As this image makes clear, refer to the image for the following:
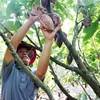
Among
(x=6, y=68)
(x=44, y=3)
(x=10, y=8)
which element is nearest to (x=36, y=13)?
(x=44, y=3)

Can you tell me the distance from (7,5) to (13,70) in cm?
30

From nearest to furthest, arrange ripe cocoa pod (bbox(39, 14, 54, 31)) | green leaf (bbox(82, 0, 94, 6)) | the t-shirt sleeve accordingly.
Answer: ripe cocoa pod (bbox(39, 14, 54, 31)) < green leaf (bbox(82, 0, 94, 6)) < the t-shirt sleeve

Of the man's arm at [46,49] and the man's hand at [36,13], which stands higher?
the man's hand at [36,13]

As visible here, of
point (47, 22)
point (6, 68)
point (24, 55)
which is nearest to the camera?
point (47, 22)

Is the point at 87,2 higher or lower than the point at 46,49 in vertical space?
higher

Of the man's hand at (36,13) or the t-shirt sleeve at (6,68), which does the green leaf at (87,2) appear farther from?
the t-shirt sleeve at (6,68)

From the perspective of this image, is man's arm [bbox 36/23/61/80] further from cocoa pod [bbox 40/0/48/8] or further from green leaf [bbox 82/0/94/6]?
green leaf [bbox 82/0/94/6]

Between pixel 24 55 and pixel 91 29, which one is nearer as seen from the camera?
pixel 91 29

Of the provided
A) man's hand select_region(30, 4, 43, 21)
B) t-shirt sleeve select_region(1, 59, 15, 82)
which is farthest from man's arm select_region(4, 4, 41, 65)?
t-shirt sleeve select_region(1, 59, 15, 82)

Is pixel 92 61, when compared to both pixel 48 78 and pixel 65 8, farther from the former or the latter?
pixel 48 78

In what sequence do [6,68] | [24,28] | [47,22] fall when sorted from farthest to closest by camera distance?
[6,68] → [24,28] → [47,22]

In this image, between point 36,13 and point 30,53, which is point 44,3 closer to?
point 36,13

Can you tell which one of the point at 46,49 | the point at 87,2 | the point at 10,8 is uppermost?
the point at 10,8

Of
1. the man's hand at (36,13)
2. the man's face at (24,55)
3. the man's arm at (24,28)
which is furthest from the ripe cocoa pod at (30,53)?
the man's hand at (36,13)
